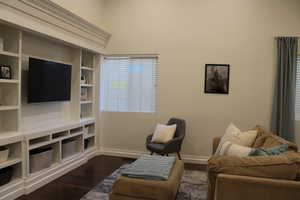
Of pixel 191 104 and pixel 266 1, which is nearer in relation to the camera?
pixel 266 1

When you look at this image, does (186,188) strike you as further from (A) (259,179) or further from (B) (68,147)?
(B) (68,147)

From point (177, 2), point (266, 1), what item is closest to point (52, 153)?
point (177, 2)

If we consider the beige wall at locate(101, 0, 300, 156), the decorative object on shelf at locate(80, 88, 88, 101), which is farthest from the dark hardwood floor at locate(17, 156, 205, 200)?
the decorative object on shelf at locate(80, 88, 88, 101)

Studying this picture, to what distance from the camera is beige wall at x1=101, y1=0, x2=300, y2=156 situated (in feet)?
13.3

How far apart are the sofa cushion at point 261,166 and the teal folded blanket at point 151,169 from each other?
71 centimetres

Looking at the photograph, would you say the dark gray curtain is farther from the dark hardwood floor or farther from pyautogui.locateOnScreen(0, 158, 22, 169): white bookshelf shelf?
pyautogui.locateOnScreen(0, 158, 22, 169): white bookshelf shelf

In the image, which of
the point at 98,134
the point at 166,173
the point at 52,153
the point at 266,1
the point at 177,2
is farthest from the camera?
the point at 98,134

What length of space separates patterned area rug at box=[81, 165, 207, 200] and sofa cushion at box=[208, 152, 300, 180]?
1276mm

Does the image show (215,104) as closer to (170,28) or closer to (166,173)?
(170,28)

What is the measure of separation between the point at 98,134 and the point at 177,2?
320 centimetres

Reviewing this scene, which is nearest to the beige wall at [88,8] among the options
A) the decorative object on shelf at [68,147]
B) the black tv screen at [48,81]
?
the black tv screen at [48,81]

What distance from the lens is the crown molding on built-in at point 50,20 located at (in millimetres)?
2461

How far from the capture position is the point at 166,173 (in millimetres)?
2383

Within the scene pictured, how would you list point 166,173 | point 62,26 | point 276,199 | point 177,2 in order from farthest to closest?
point 177,2, point 62,26, point 166,173, point 276,199
